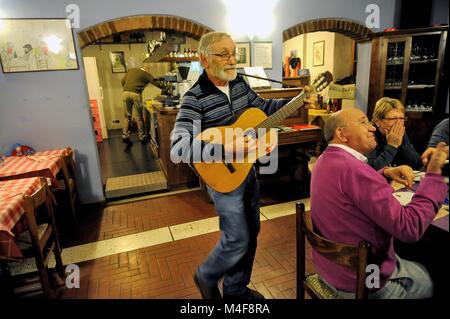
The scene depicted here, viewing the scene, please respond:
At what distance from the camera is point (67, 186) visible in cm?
322

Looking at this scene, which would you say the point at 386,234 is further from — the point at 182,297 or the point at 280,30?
the point at 280,30

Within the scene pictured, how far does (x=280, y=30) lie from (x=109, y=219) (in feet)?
11.2

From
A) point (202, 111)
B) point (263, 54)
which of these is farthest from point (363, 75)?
point (202, 111)

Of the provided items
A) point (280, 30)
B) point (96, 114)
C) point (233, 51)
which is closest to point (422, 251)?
point (233, 51)

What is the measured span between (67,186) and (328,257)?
9.52 feet

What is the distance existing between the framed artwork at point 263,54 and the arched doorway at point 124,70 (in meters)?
0.75

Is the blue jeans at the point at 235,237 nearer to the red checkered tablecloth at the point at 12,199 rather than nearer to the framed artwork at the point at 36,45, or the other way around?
the red checkered tablecloth at the point at 12,199

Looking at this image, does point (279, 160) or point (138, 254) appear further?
point (279, 160)

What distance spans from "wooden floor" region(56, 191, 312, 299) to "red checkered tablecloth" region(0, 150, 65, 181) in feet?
2.57

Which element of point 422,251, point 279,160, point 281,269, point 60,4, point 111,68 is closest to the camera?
point 422,251

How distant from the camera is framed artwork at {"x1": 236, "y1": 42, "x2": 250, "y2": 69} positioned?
4.17 meters

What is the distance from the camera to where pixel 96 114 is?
741 centimetres

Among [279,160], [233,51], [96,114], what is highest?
[233,51]

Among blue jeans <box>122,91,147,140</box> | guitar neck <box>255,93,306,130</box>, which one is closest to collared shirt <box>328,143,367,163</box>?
guitar neck <box>255,93,306,130</box>
